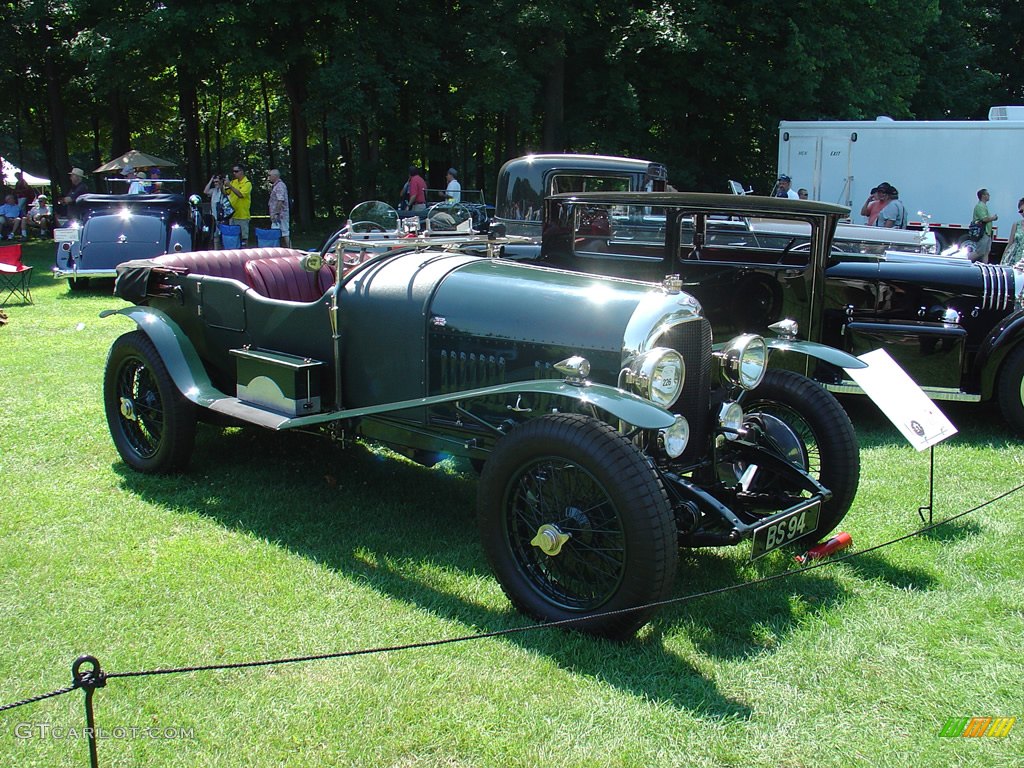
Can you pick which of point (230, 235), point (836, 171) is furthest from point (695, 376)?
point (836, 171)

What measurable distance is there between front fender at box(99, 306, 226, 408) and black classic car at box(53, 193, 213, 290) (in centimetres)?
730

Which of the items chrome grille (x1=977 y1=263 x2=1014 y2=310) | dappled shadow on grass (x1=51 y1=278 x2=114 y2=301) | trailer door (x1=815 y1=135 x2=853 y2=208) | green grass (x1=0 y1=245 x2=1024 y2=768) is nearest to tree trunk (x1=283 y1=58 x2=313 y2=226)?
dappled shadow on grass (x1=51 y1=278 x2=114 y2=301)

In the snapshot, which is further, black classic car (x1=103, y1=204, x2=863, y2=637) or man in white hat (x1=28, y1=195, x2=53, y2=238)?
man in white hat (x1=28, y1=195, x2=53, y2=238)

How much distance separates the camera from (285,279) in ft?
18.8

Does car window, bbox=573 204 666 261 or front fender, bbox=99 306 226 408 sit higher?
car window, bbox=573 204 666 261

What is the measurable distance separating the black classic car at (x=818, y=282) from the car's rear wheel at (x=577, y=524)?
2159 mm

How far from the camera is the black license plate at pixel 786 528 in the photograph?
3404 mm

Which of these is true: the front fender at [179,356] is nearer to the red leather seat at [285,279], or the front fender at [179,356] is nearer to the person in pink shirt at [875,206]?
the red leather seat at [285,279]

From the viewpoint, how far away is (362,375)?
14.7 ft

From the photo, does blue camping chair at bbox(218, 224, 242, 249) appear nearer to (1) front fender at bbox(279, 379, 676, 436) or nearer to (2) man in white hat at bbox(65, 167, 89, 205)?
(2) man in white hat at bbox(65, 167, 89, 205)

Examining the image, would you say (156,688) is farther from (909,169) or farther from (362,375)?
(909,169)

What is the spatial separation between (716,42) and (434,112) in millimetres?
6951

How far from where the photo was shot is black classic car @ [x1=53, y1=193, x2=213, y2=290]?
12242 mm

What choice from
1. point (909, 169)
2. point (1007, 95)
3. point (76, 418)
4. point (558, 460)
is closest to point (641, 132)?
point (909, 169)
